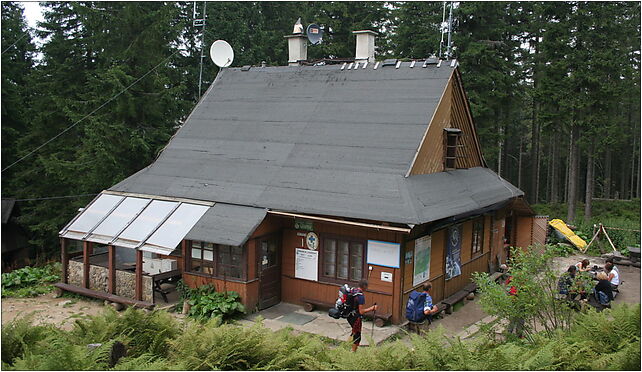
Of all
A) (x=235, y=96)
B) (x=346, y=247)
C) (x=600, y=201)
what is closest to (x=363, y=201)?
(x=346, y=247)

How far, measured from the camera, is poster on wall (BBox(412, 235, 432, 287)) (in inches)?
522

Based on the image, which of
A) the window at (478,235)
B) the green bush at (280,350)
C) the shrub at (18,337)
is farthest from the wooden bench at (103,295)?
the window at (478,235)

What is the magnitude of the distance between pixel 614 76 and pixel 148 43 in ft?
68.1

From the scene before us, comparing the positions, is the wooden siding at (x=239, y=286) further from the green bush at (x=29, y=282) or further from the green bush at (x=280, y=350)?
the green bush at (x=29, y=282)

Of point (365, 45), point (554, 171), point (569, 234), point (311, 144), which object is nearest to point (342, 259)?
point (311, 144)

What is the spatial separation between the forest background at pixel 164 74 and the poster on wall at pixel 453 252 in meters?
12.6

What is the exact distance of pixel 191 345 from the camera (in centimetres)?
756

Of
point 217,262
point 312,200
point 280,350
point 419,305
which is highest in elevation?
point 312,200

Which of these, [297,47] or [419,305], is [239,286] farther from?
[297,47]

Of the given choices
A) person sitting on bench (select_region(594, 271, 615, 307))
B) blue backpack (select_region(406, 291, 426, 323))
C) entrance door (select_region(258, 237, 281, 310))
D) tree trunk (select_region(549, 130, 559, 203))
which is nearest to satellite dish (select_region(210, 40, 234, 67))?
entrance door (select_region(258, 237, 281, 310))

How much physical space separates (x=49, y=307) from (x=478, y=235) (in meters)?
12.0

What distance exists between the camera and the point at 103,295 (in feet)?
45.2

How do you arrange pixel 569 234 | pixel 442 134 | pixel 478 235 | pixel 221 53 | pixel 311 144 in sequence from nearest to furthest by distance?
pixel 311 144
pixel 442 134
pixel 478 235
pixel 221 53
pixel 569 234

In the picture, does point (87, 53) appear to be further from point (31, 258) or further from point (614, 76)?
point (614, 76)
